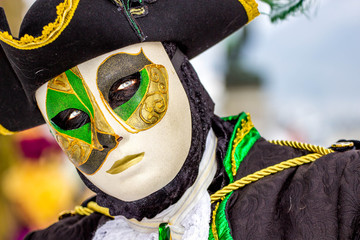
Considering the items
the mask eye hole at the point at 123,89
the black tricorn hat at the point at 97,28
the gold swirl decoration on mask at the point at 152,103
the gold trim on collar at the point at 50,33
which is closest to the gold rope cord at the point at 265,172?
the gold swirl decoration on mask at the point at 152,103

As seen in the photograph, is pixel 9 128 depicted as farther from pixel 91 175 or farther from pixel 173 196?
pixel 173 196

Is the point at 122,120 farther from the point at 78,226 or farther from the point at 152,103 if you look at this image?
the point at 78,226

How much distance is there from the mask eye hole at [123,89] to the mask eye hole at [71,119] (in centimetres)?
11

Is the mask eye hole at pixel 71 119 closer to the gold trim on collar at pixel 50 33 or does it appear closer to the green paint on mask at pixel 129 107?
the green paint on mask at pixel 129 107

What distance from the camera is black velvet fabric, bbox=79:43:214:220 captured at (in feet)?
5.47

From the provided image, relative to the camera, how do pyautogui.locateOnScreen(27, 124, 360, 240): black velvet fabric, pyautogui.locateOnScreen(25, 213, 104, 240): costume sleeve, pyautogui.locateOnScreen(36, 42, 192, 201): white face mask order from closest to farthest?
1. pyautogui.locateOnScreen(27, 124, 360, 240): black velvet fabric
2. pyautogui.locateOnScreen(36, 42, 192, 201): white face mask
3. pyautogui.locateOnScreen(25, 213, 104, 240): costume sleeve

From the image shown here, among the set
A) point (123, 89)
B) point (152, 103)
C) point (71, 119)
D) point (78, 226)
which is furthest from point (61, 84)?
point (78, 226)

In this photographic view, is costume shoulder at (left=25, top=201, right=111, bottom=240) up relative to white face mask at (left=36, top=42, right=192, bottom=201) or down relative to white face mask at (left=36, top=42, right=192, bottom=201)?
down

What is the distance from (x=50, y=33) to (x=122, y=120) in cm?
37

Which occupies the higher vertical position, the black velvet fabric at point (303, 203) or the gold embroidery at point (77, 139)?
the gold embroidery at point (77, 139)

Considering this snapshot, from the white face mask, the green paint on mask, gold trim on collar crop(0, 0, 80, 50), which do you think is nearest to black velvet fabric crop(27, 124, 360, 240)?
the white face mask

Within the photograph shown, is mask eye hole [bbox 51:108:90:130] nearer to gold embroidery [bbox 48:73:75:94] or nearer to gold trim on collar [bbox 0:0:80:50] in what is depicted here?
gold embroidery [bbox 48:73:75:94]

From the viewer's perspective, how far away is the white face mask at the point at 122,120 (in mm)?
1576

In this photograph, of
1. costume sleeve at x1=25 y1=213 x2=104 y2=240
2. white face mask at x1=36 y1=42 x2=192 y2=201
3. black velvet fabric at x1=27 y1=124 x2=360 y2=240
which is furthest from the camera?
costume sleeve at x1=25 y1=213 x2=104 y2=240
